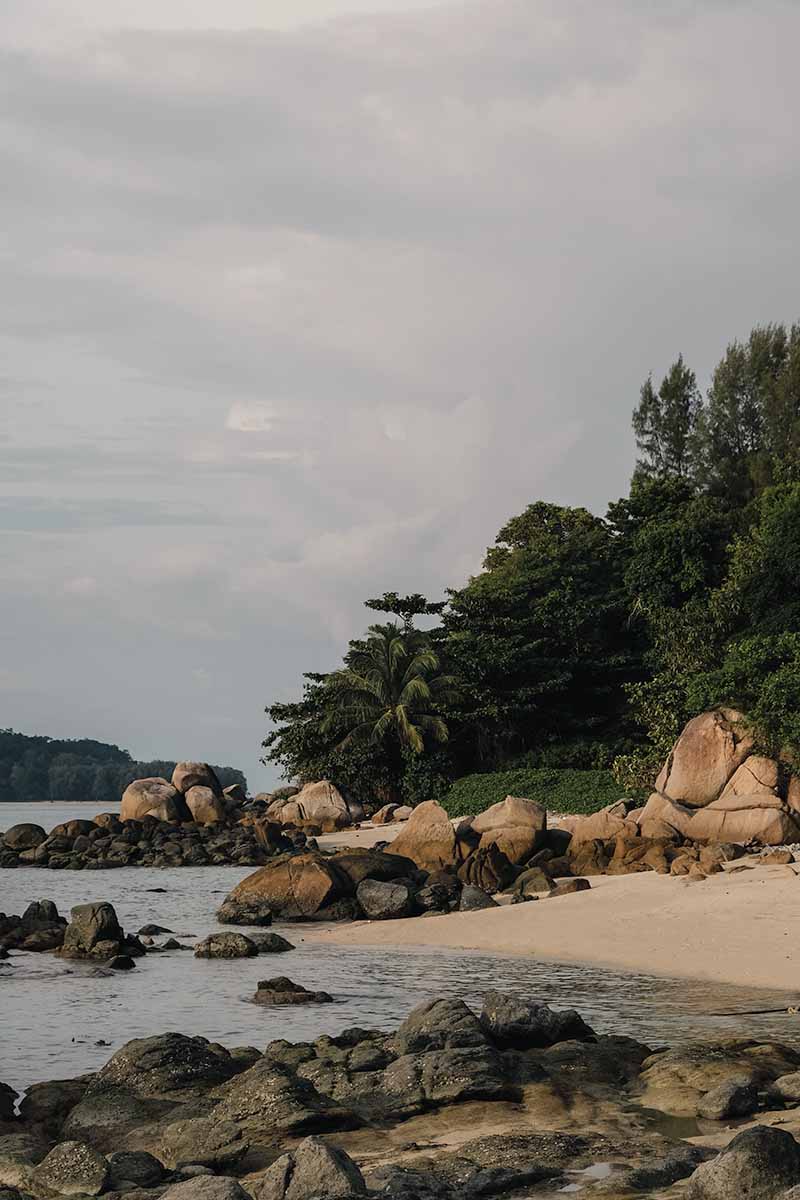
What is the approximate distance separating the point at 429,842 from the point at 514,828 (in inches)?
87.2

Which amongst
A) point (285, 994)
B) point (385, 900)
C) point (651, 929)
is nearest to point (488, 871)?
point (385, 900)

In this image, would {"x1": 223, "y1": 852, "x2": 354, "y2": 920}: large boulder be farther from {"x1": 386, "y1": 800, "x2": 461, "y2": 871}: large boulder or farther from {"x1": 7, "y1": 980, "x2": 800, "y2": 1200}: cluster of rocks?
{"x1": 7, "y1": 980, "x2": 800, "y2": 1200}: cluster of rocks

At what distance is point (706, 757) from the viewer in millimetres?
34375

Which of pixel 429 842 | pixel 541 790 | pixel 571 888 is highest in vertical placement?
pixel 541 790

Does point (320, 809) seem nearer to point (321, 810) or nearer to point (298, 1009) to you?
point (321, 810)

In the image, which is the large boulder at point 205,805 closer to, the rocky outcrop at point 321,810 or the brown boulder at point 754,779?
the rocky outcrop at point 321,810

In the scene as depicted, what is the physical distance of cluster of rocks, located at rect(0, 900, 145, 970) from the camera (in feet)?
73.0

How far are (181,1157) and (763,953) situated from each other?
37.4 ft

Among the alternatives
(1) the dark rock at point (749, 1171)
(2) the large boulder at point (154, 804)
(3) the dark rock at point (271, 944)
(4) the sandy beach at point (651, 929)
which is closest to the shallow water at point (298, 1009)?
(3) the dark rock at point (271, 944)

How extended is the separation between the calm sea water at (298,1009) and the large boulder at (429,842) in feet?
24.2

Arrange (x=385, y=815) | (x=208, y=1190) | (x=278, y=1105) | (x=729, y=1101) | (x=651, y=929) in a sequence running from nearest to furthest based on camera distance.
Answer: (x=208, y=1190), (x=729, y=1101), (x=278, y=1105), (x=651, y=929), (x=385, y=815)

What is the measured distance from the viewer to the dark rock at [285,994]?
678 inches

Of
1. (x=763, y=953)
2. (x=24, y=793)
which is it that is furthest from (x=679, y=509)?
(x=24, y=793)

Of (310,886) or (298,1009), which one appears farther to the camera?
(310,886)
